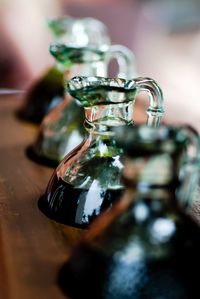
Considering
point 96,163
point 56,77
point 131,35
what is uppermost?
point 96,163

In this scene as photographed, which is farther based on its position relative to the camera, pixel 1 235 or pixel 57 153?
pixel 57 153

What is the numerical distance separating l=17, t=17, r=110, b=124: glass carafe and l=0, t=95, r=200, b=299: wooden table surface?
0.78 ft

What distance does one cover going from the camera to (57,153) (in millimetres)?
828

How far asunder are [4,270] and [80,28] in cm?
64

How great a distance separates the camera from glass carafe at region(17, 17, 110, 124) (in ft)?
3.53

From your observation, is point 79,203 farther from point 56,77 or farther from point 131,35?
point 131,35

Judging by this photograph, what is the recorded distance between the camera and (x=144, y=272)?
17.3 inches

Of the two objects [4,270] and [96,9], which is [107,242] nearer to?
[4,270]

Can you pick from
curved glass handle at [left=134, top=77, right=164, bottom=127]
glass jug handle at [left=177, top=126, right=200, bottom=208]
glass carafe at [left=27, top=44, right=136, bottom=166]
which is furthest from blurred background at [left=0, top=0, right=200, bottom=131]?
glass jug handle at [left=177, top=126, right=200, bottom=208]

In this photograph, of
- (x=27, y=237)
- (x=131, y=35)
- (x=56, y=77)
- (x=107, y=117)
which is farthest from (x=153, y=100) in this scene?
(x=131, y=35)

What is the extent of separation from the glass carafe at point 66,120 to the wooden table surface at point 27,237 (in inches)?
0.9

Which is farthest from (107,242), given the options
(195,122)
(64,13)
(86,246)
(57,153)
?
(64,13)

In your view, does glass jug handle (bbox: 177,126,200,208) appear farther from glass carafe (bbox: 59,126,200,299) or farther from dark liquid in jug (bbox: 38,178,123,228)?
dark liquid in jug (bbox: 38,178,123,228)

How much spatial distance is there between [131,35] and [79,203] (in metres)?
1.77
